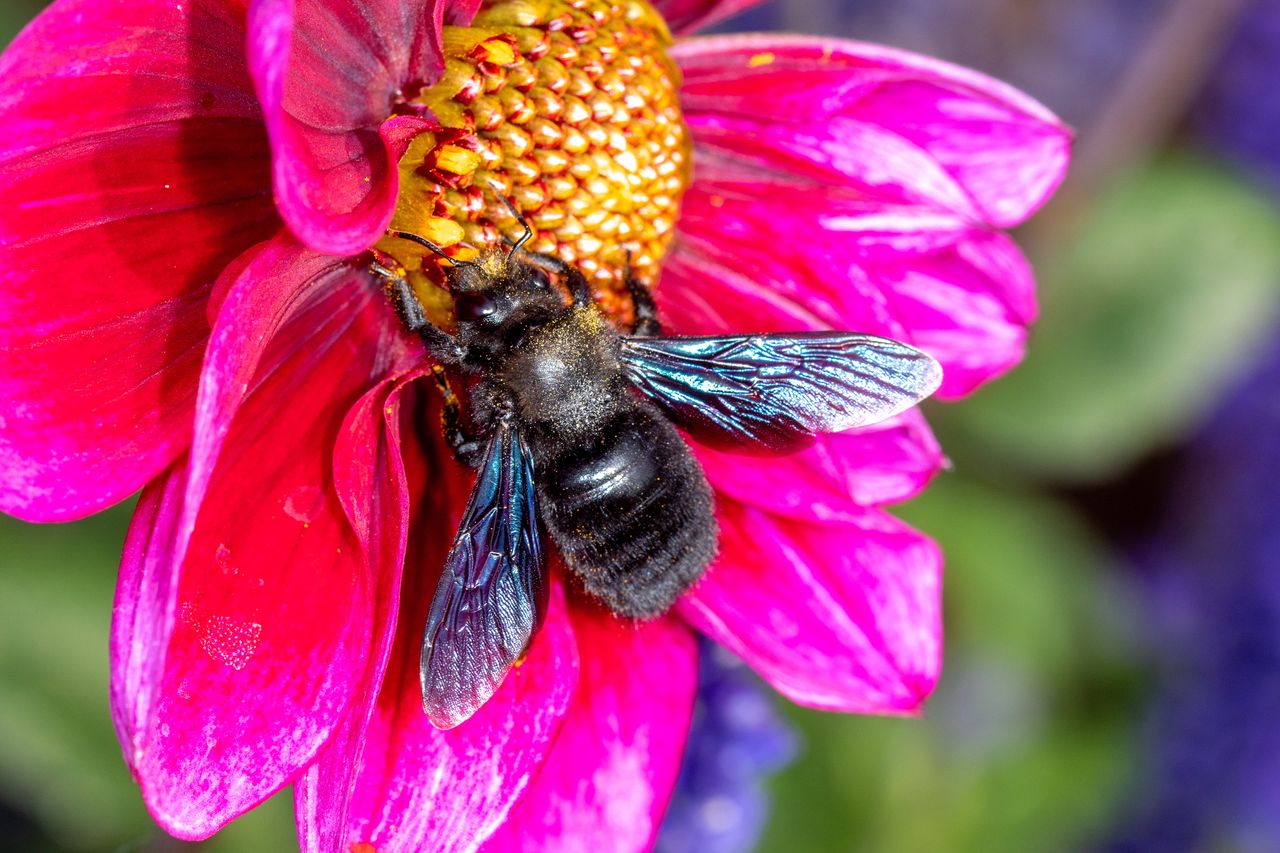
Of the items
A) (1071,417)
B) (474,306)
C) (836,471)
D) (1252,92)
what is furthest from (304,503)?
(1252,92)

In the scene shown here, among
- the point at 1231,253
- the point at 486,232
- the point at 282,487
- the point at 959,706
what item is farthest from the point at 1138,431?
the point at 282,487

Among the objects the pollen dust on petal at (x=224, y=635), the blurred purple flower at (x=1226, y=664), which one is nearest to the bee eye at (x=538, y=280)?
the pollen dust on petal at (x=224, y=635)

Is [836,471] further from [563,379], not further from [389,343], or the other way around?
[389,343]

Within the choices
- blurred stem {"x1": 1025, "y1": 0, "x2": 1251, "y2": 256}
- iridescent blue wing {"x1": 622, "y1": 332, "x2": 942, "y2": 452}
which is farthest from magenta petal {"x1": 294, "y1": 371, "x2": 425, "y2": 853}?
blurred stem {"x1": 1025, "y1": 0, "x2": 1251, "y2": 256}

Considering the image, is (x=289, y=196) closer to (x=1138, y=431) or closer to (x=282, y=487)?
(x=282, y=487)

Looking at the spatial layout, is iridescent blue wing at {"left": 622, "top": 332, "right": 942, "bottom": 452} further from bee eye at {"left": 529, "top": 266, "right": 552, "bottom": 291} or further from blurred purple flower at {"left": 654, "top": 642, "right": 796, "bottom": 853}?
blurred purple flower at {"left": 654, "top": 642, "right": 796, "bottom": 853}

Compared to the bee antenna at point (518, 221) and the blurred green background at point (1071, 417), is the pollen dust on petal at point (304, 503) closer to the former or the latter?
the bee antenna at point (518, 221)
